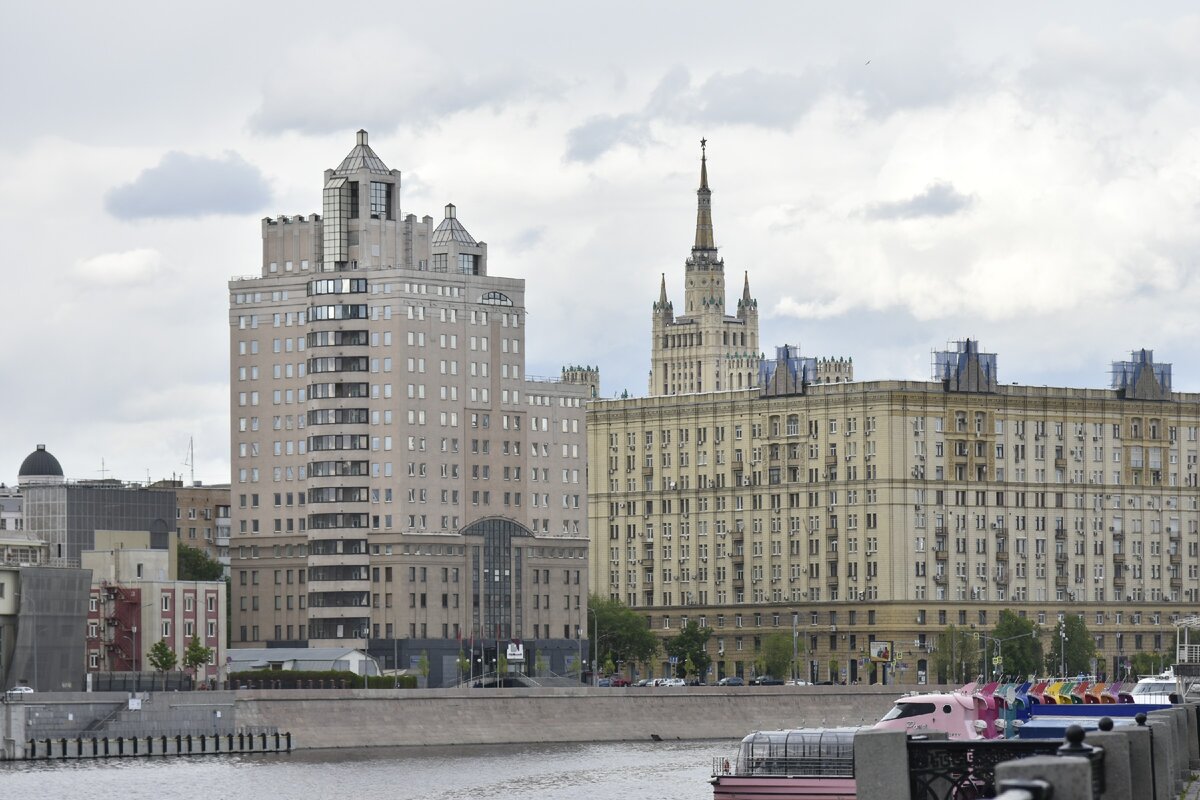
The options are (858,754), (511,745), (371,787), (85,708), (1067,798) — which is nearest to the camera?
(1067,798)

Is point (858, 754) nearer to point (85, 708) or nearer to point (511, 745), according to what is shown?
point (85, 708)

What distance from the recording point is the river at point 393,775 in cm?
12019

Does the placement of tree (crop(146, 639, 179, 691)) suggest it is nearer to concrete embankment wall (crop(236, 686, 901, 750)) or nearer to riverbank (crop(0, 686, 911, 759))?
riverbank (crop(0, 686, 911, 759))

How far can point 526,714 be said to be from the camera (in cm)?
18538

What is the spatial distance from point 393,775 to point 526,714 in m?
48.3

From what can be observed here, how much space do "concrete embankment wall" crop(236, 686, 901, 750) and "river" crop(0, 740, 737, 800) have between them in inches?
186

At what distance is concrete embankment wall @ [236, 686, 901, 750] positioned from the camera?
17150 centimetres

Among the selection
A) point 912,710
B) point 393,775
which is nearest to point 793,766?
point 912,710

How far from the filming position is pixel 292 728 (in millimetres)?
169875

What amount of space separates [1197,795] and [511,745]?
135m

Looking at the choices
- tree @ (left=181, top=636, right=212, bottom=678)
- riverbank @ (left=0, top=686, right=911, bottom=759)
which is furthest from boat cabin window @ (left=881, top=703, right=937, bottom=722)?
tree @ (left=181, top=636, right=212, bottom=678)

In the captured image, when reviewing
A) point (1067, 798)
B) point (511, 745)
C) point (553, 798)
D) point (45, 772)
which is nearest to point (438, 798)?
point (553, 798)

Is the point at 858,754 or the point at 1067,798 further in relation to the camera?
the point at 858,754

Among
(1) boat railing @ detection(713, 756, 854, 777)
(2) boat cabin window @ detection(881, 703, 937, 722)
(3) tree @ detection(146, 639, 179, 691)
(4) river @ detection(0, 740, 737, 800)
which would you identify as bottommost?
(4) river @ detection(0, 740, 737, 800)
